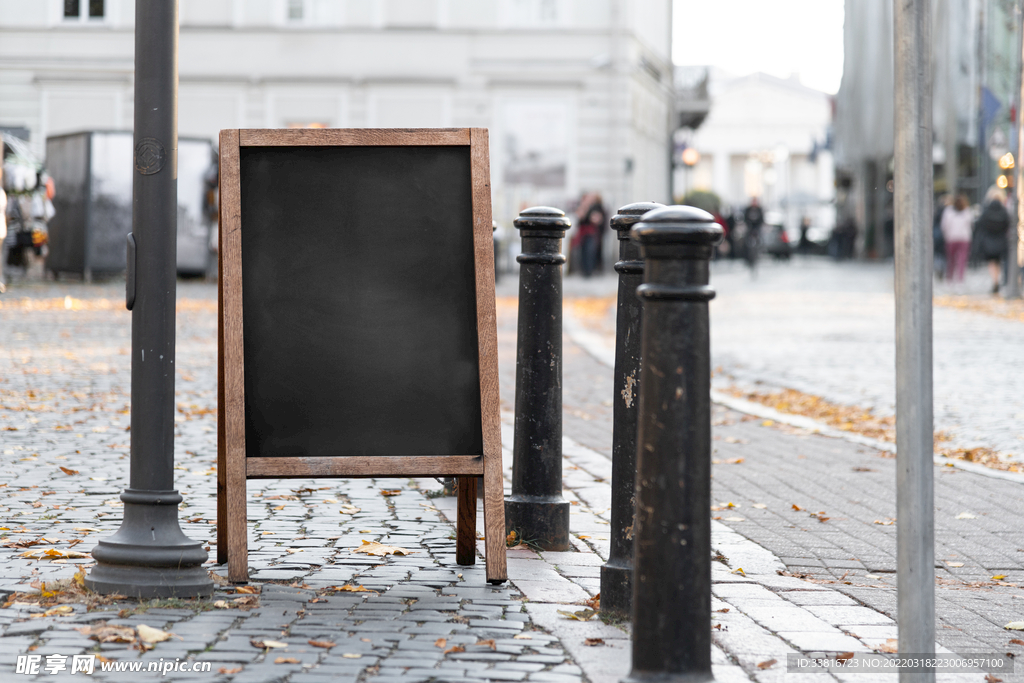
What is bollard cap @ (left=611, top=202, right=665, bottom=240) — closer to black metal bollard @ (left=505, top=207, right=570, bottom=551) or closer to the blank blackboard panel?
the blank blackboard panel

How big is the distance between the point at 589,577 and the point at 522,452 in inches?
27.4

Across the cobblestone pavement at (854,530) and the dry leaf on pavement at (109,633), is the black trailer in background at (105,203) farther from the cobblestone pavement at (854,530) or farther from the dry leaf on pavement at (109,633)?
the dry leaf on pavement at (109,633)

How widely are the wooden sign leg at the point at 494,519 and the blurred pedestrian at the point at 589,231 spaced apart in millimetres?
25510

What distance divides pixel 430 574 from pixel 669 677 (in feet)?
5.08

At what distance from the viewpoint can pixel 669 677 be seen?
297 cm

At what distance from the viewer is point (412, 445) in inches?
163

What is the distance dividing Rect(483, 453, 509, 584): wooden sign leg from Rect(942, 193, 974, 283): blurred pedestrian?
23805mm

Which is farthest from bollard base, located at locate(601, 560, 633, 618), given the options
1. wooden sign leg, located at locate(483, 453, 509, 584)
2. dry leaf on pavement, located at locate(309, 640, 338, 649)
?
dry leaf on pavement, located at locate(309, 640, 338, 649)

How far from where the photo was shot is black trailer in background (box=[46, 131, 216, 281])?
2344 centimetres

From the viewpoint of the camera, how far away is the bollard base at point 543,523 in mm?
4852

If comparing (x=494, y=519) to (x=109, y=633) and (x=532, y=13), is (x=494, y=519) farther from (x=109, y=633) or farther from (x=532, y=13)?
(x=532, y=13)

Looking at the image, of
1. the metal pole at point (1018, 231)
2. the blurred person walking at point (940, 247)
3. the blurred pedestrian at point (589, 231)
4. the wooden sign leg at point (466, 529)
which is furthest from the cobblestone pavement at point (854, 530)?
the blurred person walking at point (940, 247)

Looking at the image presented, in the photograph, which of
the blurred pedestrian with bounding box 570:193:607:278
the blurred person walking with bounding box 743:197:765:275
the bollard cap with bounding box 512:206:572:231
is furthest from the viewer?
the blurred person walking with bounding box 743:197:765:275

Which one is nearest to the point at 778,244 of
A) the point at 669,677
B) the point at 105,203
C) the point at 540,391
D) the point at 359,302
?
the point at 105,203
